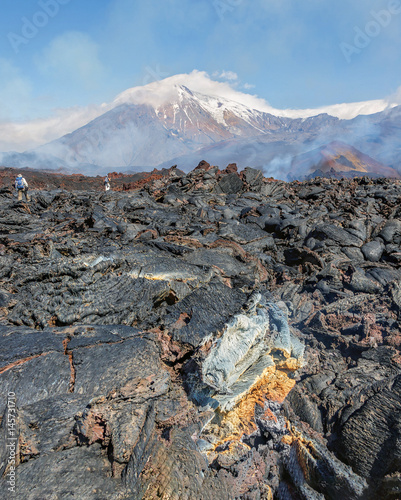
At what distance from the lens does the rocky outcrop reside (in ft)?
5.38

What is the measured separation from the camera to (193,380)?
2.15m

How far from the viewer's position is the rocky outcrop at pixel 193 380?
64.6 inches

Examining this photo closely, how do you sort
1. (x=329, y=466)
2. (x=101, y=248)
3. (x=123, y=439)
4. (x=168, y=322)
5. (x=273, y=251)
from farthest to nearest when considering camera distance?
(x=273, y=251) → (x=101, y=248) → (x=168, y=322) → (x=329, y=466) → (x=123, y=439)

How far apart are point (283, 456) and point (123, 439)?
1.17 meters

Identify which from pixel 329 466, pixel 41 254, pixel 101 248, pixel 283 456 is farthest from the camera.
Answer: pixel 41 254

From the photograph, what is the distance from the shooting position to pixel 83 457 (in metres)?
1.62

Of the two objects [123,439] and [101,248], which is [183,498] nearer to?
[123,439]

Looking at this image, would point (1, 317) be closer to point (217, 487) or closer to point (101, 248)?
point (101, 248)

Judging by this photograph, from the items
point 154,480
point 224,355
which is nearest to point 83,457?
point 154,480

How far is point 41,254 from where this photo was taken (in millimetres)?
5055

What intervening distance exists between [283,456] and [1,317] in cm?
279

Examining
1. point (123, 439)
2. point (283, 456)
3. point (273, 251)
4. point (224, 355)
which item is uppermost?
point (273, 251)

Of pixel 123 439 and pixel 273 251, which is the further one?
pixel 273 251

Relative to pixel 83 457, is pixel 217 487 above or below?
below
